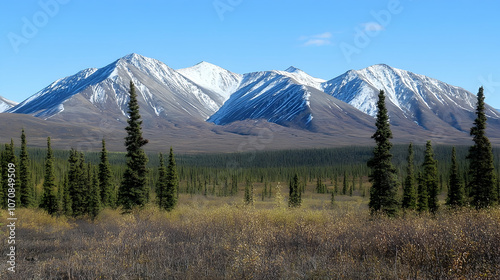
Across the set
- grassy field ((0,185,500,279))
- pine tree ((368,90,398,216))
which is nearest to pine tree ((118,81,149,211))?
grassy field ((0,185,500,279))

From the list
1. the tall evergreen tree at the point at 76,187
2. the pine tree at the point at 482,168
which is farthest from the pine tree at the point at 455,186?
the tall evergreen tree at the point at 76,187

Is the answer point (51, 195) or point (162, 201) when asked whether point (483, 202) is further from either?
point (51, 195)

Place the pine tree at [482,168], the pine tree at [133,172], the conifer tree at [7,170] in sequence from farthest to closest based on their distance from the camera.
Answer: the conifer tree at [7,170] → the pine tree at [482,168] → the pine tree at [133,172]

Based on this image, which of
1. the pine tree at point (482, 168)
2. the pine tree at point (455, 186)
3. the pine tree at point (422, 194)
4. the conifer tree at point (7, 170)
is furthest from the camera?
the pine tree at point (455, 186)

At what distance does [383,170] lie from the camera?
1239 inches

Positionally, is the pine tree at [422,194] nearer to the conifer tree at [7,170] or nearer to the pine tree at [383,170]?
the pine tree at [383,170]

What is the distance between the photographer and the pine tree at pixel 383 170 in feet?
101

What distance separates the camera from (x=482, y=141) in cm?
3959

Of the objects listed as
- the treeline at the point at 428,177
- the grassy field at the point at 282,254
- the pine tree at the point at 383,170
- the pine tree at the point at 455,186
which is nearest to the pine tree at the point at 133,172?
the grassy field at the point at 282,254

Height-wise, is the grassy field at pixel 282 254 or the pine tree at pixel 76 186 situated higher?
the grassy field at pixel 282 254

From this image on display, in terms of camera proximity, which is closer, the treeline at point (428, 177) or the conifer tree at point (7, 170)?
the treeline at point (428, 177)

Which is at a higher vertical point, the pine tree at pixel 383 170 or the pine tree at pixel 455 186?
the pine tree at pixel 383 170

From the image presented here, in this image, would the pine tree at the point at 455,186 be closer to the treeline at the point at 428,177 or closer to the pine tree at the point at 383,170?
the treeline at the point at 428,177

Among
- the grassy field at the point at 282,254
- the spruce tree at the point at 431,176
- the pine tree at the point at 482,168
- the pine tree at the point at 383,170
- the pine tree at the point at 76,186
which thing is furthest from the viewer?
the spruce tree at the point at 431,176
